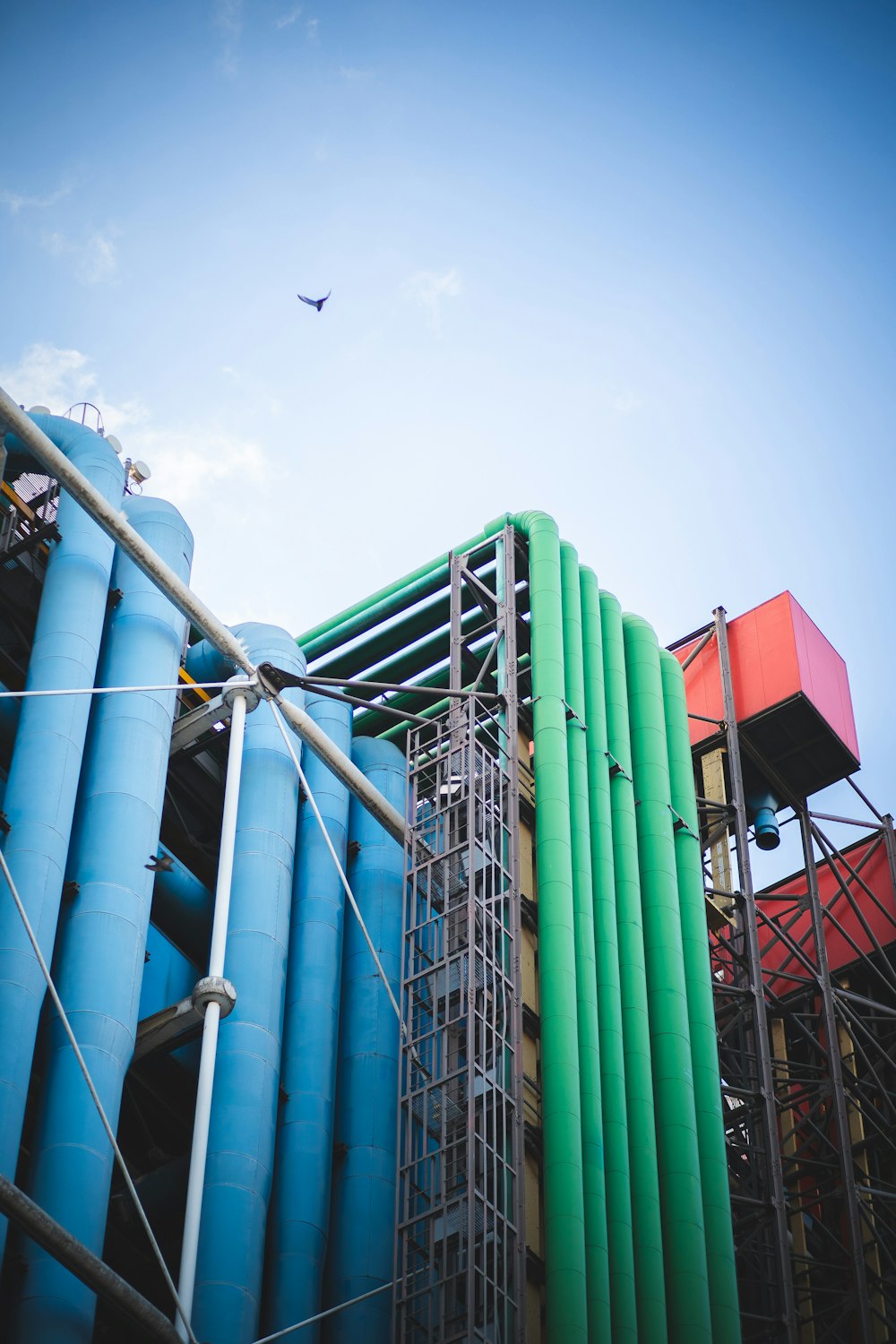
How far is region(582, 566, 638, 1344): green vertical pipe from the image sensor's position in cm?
2933

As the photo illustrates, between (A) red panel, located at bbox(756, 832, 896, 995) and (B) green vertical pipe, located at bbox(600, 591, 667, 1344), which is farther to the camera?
(A) red panel, located at bbox(756, 832, 896, 995)

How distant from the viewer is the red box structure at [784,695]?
44594 millimetres

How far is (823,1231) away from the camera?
42.0 meters

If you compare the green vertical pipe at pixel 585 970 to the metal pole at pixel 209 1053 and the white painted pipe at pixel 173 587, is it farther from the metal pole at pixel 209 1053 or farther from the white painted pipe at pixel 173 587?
the metal pole at pixel 209 1053

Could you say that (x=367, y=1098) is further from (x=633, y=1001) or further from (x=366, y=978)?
(x=633, y=1001)

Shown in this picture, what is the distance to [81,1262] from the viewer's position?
23.2 metres

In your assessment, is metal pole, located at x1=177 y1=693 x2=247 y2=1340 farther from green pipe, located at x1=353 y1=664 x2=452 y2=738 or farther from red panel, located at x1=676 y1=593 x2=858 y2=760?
red panel, located at x1=676 y1=593 x2=858 y2=760

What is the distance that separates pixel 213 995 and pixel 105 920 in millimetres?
2078

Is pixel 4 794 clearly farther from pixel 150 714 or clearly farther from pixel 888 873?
pixel 888 873

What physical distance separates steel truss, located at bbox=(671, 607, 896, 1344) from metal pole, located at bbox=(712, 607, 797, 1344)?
0.04 m

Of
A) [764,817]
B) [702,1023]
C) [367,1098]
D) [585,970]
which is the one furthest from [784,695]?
[367,1098]

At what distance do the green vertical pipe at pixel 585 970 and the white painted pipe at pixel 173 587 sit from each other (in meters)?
3.48

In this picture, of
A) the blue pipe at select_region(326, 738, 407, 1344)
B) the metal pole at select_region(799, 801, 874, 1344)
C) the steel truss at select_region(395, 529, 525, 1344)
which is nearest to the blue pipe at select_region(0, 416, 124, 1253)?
the steel truss at select_region(395, 529, 525, 1344)

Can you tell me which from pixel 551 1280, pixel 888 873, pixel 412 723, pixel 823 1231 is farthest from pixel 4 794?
pixel 888 873
